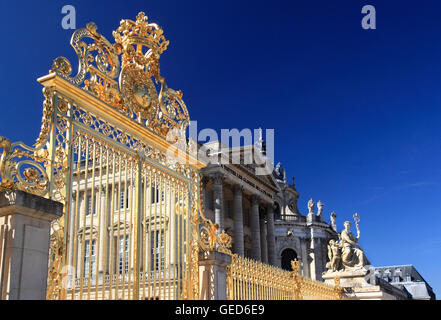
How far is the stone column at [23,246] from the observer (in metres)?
4.89

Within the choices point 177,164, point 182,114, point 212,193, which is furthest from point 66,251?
point 212,193

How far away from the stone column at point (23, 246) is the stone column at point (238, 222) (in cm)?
3188

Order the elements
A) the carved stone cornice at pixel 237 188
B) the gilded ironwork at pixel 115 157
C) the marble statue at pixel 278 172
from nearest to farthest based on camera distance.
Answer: the gilded ironwork at pixel 115 157, the carved stone cornice at pixel 237 188, the marble statue at pixel 278 172

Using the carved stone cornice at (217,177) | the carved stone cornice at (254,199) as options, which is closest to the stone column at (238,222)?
the carved stone cornice at (254,199)

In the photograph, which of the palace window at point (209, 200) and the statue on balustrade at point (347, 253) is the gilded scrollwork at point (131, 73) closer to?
the statue on balustrade at point (347, 253)

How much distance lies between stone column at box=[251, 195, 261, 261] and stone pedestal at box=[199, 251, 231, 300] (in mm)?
32129

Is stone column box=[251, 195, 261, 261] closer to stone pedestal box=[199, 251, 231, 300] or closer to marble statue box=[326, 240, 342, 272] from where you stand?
marble statue box=[326, 240, 342, 272]

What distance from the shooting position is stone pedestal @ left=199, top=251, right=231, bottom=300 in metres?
7.98

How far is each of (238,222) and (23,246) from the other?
33.1 meters

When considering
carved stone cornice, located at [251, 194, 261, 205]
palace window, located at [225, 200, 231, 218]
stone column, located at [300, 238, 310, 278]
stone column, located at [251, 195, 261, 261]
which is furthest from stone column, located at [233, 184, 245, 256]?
stone column, located at [300, 238, 310, 278]

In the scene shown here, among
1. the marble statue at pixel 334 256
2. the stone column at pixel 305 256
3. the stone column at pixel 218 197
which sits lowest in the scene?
the marble statue at pixel 334 256

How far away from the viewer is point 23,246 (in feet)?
16.4

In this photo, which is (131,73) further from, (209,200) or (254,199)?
(254,199)

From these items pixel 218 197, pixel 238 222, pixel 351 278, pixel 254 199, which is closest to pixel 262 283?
pixel 351 278
